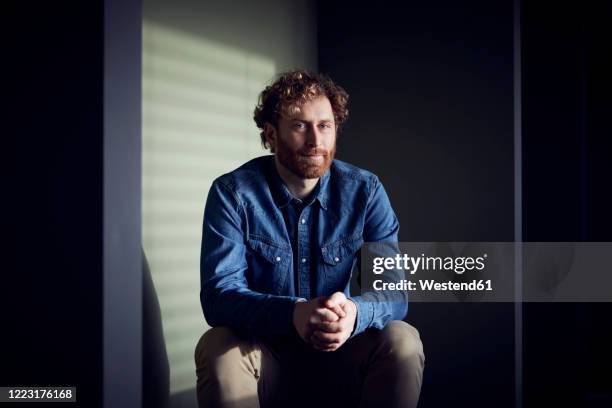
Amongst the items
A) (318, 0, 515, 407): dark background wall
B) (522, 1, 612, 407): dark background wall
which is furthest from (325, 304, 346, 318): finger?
(522, 1, 612, 407): dark background wall

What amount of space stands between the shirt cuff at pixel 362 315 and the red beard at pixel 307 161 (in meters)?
0.48

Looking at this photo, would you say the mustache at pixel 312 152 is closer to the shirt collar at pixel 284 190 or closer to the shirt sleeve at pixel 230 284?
the shirt collar at pixel 284 190

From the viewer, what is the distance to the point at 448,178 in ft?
8.99

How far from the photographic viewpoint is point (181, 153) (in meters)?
2.23

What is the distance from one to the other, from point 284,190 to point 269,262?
0.25 metres

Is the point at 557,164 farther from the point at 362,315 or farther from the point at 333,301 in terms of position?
the point at 333,301

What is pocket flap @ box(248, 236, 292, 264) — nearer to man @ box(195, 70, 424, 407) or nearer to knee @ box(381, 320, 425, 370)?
man @ box(195, 70, 424, 407)

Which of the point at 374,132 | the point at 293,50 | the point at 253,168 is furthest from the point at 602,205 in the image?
the point at 253,168

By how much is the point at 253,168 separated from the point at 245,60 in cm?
72

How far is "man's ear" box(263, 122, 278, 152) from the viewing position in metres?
2.18

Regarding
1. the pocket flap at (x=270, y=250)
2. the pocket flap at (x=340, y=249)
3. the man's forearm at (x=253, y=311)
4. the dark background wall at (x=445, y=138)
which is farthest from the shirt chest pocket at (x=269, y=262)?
the dark background wall at (x=445, y=138)
